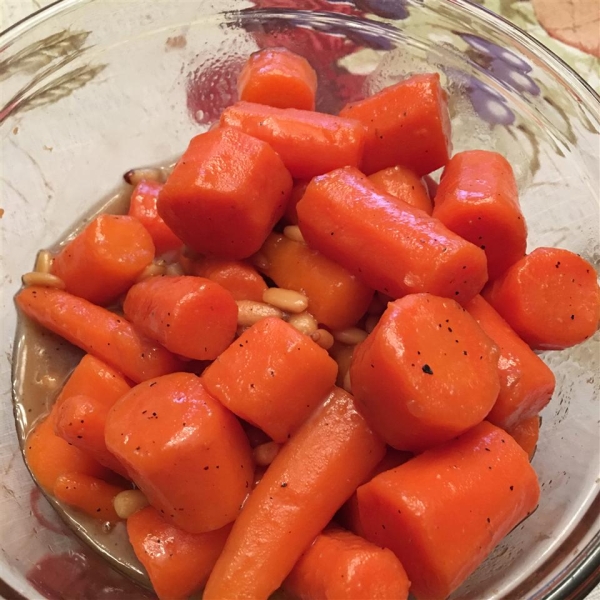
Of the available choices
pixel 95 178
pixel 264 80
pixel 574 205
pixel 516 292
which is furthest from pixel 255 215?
pixel 574 205

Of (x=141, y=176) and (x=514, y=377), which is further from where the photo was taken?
(x=141, y=176)

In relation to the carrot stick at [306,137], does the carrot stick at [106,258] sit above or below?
below

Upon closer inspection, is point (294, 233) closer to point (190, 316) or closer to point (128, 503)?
point (190, 316)

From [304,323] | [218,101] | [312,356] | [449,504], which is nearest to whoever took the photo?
[449,504]

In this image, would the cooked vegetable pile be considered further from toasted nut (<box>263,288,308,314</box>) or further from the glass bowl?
the glass bowl

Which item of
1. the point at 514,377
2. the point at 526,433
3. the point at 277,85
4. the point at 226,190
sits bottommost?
the point at 526,433

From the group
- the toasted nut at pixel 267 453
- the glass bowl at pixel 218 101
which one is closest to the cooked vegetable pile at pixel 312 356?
the toasted nut at pixel 267 453

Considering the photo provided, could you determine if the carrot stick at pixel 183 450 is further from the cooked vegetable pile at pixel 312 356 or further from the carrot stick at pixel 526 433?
the carrot stick at pixel 526 433

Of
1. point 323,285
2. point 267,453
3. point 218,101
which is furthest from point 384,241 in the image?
point 218,101

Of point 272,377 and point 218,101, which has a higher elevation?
point 218,101

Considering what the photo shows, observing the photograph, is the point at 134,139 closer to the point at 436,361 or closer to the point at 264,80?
the point at 264,80
